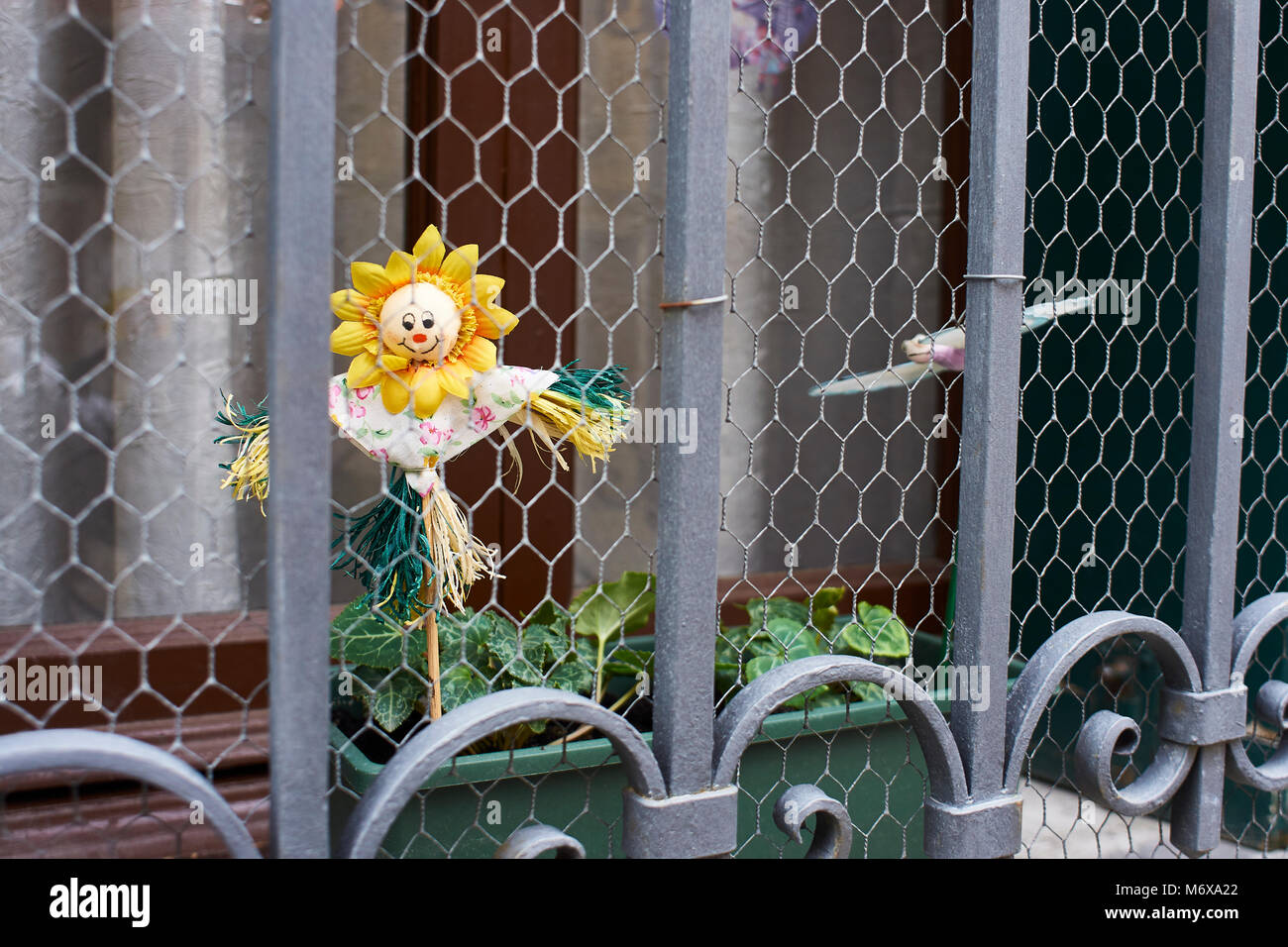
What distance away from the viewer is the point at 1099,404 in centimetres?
210

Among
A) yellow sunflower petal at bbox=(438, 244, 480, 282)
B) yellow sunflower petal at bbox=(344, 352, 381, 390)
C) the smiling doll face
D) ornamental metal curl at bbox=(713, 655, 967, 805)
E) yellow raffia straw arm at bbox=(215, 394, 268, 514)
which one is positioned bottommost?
ornamental metal curl at bbox=(713, 655, 967, 805)

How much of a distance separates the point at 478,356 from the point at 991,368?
471 millimetres

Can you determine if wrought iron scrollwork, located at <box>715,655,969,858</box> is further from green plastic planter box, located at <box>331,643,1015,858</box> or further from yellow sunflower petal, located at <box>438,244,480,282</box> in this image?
yellow sunflower petal, located at <box>438,244,480,282</box>

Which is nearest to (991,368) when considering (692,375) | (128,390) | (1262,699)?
(692,375)

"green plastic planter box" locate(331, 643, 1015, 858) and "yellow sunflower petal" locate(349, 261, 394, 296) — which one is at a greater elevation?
"yellow sunflower petal" locate(349, 261, 394, 296)

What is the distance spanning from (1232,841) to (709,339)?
1.65 meters

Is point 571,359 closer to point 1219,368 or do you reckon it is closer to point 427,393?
point 427,393

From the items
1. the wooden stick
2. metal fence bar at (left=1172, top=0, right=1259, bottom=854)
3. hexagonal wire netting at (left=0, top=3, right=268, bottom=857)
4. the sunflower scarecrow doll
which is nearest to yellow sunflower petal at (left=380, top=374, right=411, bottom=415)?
the sunflower scarecrow doll

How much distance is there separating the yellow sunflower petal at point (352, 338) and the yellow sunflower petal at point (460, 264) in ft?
0.29

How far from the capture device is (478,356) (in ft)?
3.27

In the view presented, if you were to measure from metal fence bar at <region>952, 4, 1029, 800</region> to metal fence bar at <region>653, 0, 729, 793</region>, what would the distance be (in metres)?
0.25

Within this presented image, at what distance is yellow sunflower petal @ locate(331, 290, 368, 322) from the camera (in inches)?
37.4

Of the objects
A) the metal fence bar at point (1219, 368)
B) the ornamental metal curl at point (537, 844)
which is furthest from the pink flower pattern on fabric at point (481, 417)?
the metal fence bar at point (1219, 368)

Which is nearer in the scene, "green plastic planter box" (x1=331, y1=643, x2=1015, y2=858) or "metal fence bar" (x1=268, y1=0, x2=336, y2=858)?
"metal fence bar" (x1=268, y1=0, x2=336, y2=858)
